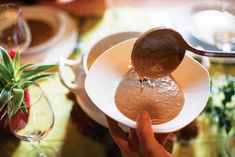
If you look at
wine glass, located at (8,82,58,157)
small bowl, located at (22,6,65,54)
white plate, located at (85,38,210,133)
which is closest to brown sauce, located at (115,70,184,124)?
white plate, located at (85,38,210,133)

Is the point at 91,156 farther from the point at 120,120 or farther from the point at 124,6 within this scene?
the point at 124,6

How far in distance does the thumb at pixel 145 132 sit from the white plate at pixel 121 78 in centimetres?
2

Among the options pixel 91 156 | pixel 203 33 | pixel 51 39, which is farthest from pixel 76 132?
pixel 203 33

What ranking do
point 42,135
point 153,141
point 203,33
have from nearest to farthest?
point 153,141
point 42,135
point 203,33

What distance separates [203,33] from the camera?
855mm

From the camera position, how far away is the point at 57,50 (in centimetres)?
86

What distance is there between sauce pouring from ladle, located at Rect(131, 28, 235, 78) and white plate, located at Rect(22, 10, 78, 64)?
10.9 inches

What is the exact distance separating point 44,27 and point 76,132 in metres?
0.37

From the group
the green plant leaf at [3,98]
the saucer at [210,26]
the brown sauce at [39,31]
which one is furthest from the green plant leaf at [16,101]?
the saucer at [210,26]

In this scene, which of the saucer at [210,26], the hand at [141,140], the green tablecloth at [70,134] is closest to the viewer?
the hand at [141,140]

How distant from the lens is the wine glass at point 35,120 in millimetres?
635

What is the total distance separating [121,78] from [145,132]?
0.59 ft

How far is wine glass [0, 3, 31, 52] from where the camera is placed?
2.70 feet

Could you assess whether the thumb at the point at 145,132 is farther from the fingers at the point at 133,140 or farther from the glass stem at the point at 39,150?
the glass stem at the point at 39,150
